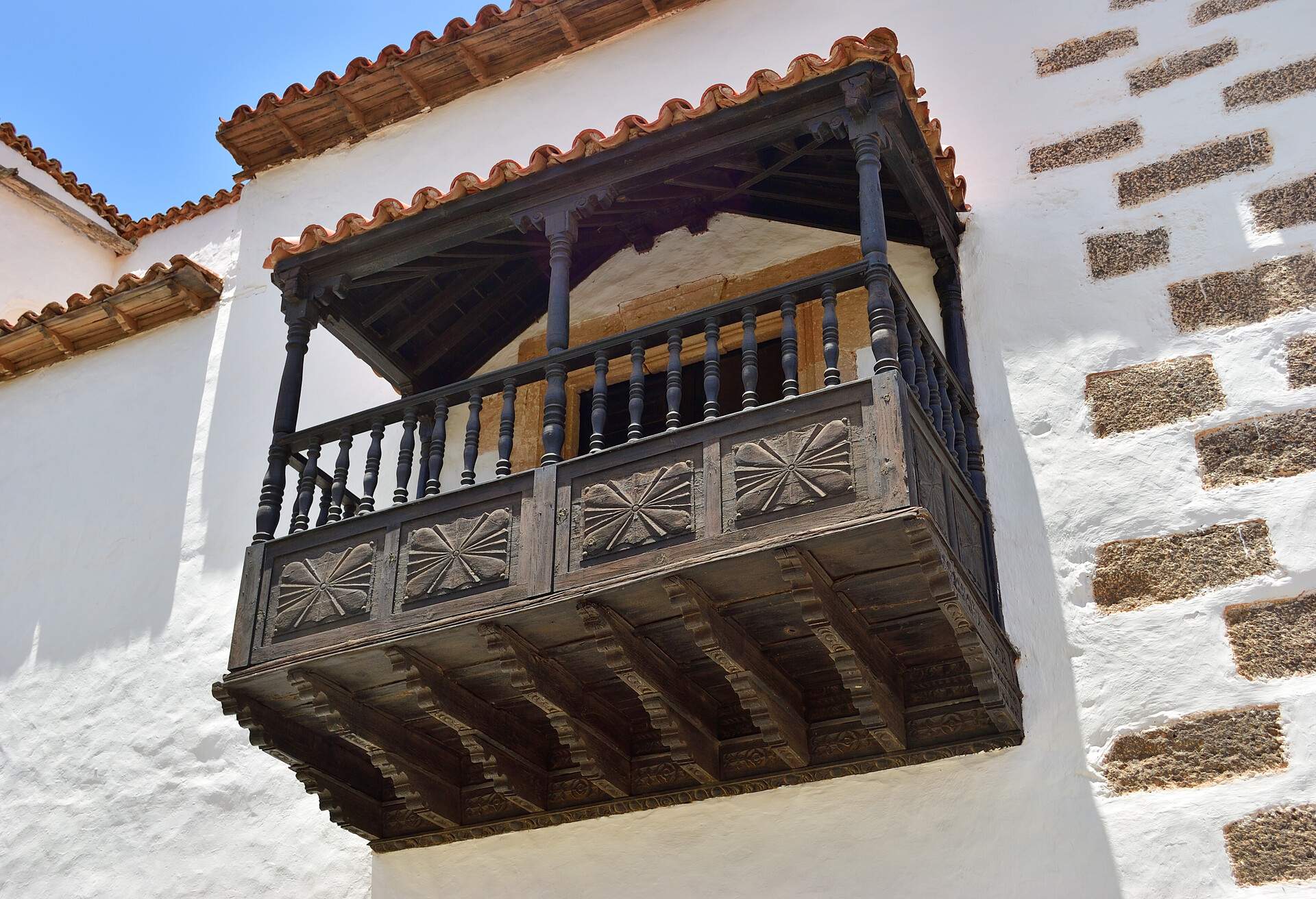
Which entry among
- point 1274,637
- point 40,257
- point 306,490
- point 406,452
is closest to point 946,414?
point 1274,637

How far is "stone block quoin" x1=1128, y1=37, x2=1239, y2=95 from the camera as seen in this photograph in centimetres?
564

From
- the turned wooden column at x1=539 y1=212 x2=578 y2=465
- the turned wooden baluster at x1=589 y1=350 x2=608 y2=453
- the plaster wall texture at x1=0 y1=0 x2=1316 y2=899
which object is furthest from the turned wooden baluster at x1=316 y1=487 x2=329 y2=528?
the plaster wall texture at x1=0 y1=0 x2=1316 y2=899

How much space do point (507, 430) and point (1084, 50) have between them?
2890mm

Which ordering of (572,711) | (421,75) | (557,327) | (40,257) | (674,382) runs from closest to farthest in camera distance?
(674,382) → (572,711) → (557,327) → (421,75) → (40,257)

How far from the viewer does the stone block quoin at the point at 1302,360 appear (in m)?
4.80

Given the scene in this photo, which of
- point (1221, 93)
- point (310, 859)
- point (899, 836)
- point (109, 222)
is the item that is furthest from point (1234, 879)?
point (109, 222)

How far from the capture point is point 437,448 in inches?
205

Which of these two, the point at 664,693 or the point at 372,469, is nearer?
the point at 664,693

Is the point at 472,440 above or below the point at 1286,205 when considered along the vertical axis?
below

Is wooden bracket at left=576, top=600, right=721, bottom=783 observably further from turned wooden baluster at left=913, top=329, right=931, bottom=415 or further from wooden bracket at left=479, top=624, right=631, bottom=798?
turned wooden baluster at left=913, top=329, right=931, bottom=415

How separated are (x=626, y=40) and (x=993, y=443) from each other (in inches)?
129

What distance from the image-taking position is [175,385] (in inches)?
303

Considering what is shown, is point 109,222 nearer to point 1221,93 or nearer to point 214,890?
point 214,890

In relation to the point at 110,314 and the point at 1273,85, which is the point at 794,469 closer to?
the point at 1273,85
